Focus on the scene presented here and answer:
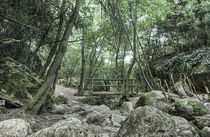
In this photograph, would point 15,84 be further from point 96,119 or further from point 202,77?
point 202,77

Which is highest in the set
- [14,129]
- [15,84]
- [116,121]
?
[15,84]

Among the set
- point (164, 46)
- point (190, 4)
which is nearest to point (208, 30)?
point (190, 4)

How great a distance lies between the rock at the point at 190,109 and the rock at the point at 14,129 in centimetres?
414

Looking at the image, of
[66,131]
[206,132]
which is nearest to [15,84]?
[66,131]

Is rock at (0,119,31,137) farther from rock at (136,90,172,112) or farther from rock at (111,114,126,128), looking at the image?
rock at (136,90,172,112)

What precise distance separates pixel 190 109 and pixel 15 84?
5.73m

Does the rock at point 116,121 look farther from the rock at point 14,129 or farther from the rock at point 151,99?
the rock at point 151,99

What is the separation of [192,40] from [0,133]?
483 inches

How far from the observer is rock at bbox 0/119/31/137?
6.84 ft

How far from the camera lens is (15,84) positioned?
4.04 meters

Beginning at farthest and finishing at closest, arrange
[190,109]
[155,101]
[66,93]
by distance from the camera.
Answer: [66,93] → [155,101] → [190,109]

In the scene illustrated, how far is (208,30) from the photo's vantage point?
8609mm

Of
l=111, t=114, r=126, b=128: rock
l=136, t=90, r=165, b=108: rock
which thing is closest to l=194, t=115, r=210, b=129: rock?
l=136, t=90, r=165, b=108: rock

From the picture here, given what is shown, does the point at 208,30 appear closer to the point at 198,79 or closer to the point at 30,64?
the point at 198,79
